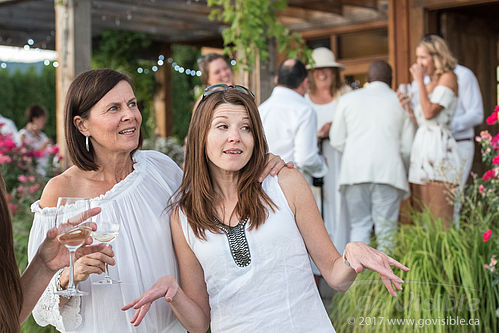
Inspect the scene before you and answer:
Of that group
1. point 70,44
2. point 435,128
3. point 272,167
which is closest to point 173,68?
point 70,44

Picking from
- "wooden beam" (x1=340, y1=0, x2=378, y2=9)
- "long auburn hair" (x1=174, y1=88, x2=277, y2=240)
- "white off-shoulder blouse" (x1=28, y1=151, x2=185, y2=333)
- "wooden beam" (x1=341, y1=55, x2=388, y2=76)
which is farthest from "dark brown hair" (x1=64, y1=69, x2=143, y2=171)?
"wooden beam" (x1=341, y1=55, x2=388, y2=76)

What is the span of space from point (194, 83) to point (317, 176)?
10.5 m

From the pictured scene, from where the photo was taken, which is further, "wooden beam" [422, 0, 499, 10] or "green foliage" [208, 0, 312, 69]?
"wooden beam" [422, 0, 499, 10]

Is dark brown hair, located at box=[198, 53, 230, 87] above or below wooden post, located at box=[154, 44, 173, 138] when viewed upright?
below

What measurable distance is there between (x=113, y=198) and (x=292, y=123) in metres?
2.62

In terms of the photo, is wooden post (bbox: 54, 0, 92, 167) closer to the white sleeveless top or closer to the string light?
the white sleeveless top

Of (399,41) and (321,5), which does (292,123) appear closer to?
(399,41)

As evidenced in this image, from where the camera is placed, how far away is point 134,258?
7.50ft

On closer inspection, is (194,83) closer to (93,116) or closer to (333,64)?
(333,64)

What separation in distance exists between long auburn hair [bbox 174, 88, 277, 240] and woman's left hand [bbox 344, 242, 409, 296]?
0.33 meters

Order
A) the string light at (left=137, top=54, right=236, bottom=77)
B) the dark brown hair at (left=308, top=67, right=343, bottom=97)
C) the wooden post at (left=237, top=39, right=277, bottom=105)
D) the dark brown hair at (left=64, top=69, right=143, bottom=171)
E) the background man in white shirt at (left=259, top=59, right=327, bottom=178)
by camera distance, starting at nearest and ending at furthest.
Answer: the dark brown hair at (left=64, top=69, right=143, bottom=171) → the background man in white shirt at (left=259, top=59, right=327, bottom=178) → the wooden post at (left=237, top=39, right=277, bottom=105) → the dark brown hair at (left=308, top=67, right=343, bottom=97) → the string light at (left=137, top=54, right=236, bottom=77)

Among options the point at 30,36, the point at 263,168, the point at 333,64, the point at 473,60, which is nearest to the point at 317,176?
the point at 333,64

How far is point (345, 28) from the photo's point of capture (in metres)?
9.07

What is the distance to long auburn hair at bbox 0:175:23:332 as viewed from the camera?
176 centimetres
